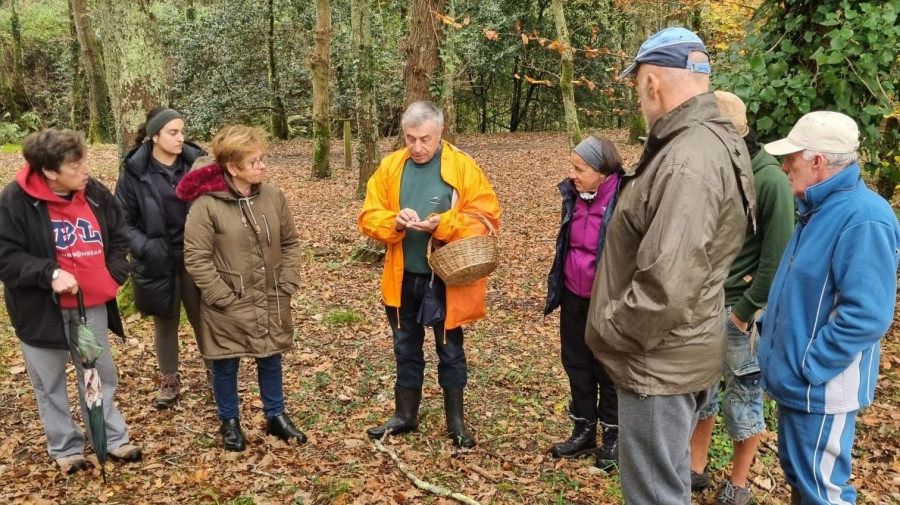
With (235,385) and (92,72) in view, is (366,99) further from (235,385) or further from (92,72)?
(92,72)

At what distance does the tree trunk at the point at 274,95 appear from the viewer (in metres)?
20.7

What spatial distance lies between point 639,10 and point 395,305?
1545 centimetres

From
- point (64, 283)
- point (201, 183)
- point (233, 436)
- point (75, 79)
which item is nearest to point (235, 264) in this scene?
point (201, 183)

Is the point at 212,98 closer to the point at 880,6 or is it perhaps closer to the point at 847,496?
the point at 880,6

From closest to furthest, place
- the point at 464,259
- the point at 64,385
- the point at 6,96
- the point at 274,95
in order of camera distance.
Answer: the point at 464,259, the point at 64,385, the point at 274,95, the point at 6,96

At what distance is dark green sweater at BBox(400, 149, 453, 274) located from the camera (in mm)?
4059

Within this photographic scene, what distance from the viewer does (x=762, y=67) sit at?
4.62 meters

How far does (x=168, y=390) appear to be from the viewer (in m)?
4.83

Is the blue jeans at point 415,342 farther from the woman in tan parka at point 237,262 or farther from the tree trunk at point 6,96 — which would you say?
the tree trunk at point 6,96

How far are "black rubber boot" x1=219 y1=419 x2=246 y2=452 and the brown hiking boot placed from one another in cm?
77

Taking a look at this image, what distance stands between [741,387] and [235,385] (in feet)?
10.5

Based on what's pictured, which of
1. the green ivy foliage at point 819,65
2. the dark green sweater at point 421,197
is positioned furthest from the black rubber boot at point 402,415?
the green ivy foliage at point 819,65

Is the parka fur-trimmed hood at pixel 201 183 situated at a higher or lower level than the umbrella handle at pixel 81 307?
higher

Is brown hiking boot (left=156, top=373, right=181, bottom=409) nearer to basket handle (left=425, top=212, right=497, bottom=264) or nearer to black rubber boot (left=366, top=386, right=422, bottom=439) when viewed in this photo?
black rubber boot (left=366, top=386, right=422, bottom=439)
